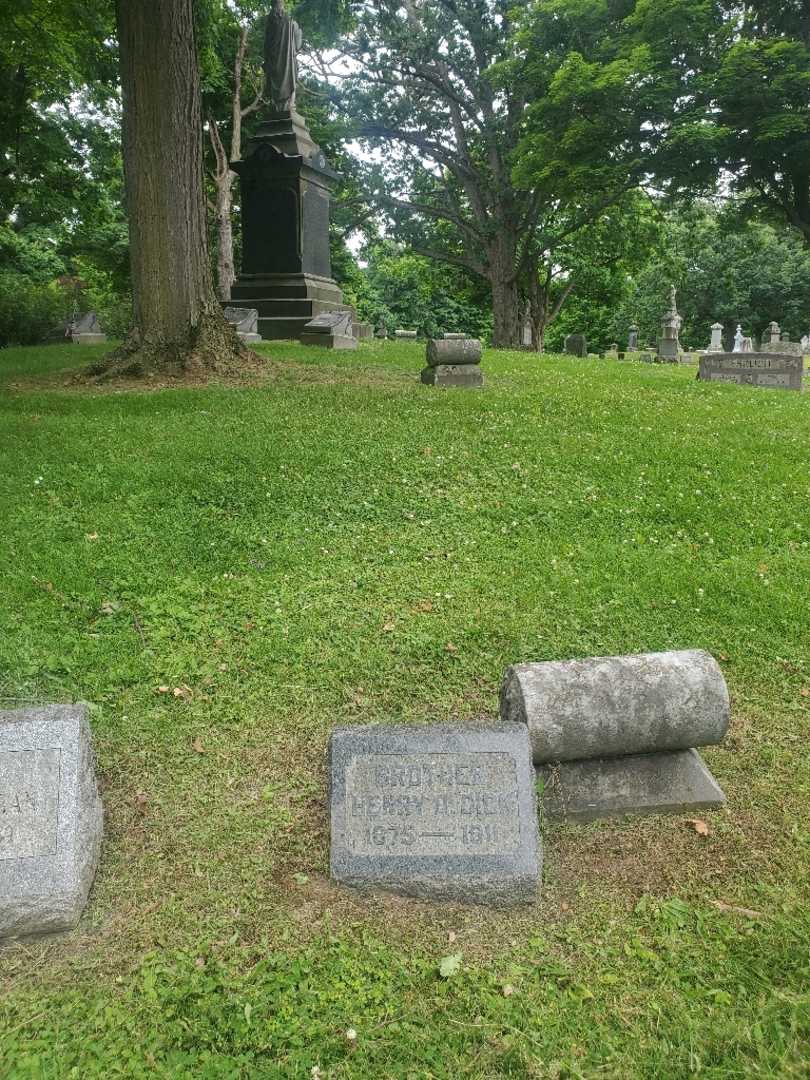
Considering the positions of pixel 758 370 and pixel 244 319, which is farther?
pixel 244 319

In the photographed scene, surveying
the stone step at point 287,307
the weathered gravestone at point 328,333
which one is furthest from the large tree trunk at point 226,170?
the weathered gravestone at point 328,333

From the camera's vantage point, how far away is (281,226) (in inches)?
637

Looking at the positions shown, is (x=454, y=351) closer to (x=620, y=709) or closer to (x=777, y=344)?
(x=620, y=709)

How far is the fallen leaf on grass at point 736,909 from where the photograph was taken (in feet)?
10.4

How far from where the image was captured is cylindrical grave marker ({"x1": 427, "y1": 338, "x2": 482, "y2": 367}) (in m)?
11.0

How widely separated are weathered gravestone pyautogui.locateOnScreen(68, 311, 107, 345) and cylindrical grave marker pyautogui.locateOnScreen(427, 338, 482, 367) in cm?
1258

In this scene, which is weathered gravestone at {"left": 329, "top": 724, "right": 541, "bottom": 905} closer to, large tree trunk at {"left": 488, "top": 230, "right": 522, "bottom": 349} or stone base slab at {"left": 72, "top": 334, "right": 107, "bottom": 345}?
stone base slab at {"left": 72, "top": 334, "right": 107, "bottom": 345}

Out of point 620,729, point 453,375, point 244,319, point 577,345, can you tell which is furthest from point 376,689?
point 577,345

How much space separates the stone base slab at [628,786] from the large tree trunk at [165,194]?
333 inches

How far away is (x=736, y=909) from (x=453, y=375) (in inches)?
348

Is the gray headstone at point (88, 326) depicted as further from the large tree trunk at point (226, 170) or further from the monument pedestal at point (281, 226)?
the monument pedestal at point (281, 226)

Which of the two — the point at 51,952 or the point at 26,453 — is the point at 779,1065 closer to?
the point at 51,952

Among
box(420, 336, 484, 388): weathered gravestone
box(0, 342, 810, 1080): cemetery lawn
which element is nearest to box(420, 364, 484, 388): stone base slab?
box(420, 336, 484, 388): weathered gravestone

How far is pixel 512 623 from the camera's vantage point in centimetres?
529
